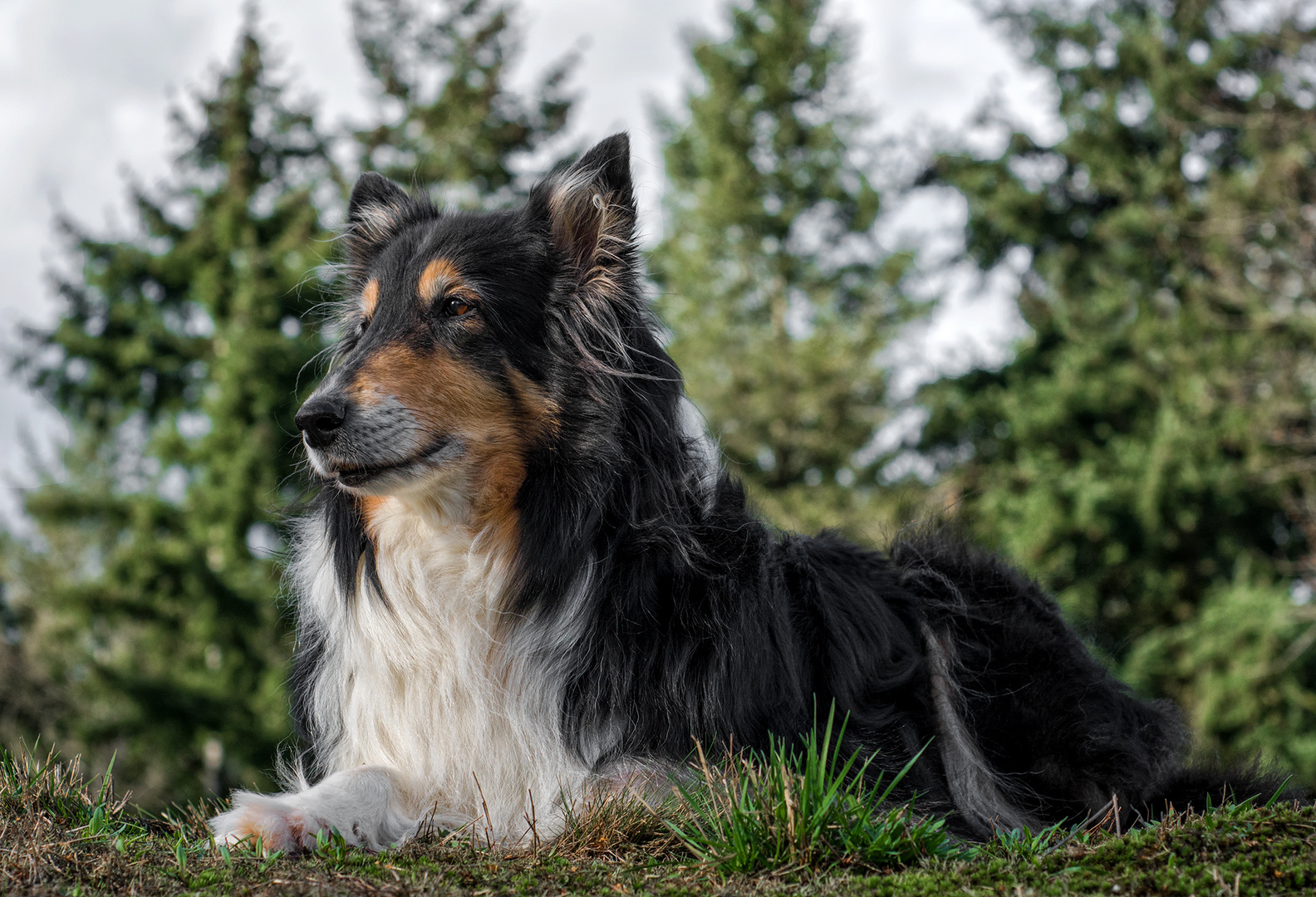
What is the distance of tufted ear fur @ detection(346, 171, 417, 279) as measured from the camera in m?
4.38

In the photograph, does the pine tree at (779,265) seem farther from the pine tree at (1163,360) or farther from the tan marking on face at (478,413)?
the tan marking on face at (478,413)

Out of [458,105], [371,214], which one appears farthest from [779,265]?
[371,214]

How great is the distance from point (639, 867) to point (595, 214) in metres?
2.24

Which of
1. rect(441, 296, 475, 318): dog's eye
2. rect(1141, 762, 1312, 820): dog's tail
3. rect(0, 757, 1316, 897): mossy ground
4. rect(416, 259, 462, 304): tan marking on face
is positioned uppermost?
rect(416, 259, 462, 304): tan marking on face

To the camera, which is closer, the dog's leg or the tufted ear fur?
the dog's leg

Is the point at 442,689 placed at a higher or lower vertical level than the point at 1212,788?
higher

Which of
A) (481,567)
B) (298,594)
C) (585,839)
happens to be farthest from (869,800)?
(298,594)

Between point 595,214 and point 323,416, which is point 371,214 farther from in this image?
point 323,416

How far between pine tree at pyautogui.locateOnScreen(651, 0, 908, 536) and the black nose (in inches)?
605

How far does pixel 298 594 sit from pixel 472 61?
1739cm

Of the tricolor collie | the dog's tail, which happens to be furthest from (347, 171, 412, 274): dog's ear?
the dog's tail

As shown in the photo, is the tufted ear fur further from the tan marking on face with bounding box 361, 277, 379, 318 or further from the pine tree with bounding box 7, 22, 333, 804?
the pine tree with bounding box 7, 22, 333, 804

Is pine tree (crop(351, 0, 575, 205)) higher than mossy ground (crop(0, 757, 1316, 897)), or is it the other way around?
pine tree (crop(351, 0, 575, 205))

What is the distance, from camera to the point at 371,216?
443cm
